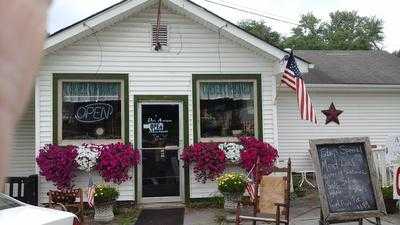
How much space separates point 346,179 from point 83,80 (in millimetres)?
5960

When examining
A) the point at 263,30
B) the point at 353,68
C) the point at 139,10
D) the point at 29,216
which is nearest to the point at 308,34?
the point at 263,30

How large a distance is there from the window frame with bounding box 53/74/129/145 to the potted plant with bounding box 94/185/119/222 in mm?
1499

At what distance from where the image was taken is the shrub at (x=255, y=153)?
11.5 meters

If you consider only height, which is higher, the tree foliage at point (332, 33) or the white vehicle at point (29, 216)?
the tree foliage at point (332, 33)

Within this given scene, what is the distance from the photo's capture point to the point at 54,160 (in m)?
11.0

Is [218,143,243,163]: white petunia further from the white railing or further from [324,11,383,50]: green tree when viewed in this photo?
[324,11,383,50]: green tree

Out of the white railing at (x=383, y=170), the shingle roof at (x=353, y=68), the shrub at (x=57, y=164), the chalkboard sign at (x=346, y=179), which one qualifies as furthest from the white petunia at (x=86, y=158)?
the shingle roof at (x=353, y=68)

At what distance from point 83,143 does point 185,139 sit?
2052 mm

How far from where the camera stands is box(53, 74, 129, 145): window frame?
11.5m

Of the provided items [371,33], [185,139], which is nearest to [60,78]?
[185,139]

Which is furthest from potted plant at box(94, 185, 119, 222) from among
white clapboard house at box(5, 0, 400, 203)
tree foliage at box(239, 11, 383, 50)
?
tree foliage at box(239, 11, 383, 50)

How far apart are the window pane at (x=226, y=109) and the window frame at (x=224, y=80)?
9 centimetres

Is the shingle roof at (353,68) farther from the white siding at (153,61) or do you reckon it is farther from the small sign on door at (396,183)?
the small sign on door at (396,183)

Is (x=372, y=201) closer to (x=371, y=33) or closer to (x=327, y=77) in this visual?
(x=327, y=77)
